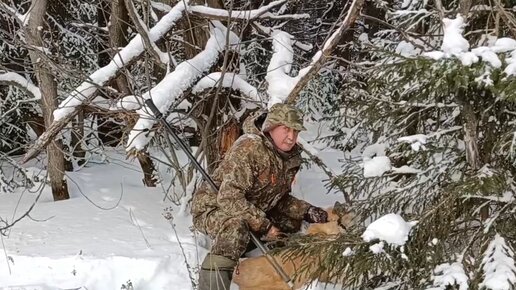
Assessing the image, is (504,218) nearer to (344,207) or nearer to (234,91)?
(344,207)

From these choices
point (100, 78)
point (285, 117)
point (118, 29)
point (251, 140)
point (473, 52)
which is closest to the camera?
point (473, 52)

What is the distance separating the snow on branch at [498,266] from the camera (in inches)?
115

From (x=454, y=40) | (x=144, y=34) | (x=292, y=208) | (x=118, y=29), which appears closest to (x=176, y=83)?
(x=144, y=34)

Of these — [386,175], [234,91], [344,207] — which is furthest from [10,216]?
[386,175]

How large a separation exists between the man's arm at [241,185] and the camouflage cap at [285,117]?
222mm

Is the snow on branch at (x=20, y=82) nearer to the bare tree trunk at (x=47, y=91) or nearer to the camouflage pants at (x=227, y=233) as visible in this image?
the bare tree trunk at (x=47, y=91)

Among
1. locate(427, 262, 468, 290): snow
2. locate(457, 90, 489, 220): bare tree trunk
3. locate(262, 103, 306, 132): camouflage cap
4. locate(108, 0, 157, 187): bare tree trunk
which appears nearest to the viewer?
locate(427, 262, 468, 290): snow

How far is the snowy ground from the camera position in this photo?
15.0 ft

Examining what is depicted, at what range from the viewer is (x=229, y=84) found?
543 cm

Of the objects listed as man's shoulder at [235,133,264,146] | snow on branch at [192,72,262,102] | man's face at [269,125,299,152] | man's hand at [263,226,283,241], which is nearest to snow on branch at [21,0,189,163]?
snow on branch at [192,72,262,102]

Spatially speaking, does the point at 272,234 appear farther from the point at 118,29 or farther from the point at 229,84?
the point at 118,29

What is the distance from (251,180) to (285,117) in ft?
1.76

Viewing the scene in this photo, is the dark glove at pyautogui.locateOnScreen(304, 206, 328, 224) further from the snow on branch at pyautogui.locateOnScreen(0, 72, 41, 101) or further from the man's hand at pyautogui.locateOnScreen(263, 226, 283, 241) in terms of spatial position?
the snow on branch at pyautogui.locateOnScreen(0, 72, 41, 101)

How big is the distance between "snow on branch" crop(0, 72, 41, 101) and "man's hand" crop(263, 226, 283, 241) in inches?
141
